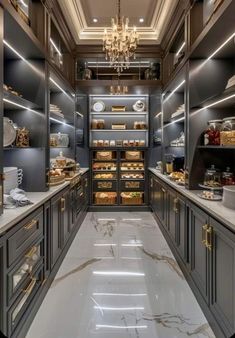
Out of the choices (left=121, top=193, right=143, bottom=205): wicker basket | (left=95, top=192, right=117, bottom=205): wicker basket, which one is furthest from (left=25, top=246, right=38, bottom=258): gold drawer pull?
(left=121, top=193, right=143, bottom=205): wicker basket

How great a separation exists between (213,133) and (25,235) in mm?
2149

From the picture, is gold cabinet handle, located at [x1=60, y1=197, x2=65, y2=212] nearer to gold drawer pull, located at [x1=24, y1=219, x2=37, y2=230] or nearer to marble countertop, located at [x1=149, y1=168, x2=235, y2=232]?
gold drawer pull, located at [x1=24, y1=219, x2=37, y2=230]

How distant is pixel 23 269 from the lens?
213 cm

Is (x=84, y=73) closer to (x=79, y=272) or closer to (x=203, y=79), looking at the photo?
(x=203, y=79)

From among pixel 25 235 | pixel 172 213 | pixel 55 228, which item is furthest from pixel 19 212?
pixel 172 213

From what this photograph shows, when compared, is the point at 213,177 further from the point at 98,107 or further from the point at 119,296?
the point at 98,107

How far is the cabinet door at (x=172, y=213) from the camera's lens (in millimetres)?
3639

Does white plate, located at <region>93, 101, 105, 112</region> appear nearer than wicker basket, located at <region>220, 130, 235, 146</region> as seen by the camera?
No

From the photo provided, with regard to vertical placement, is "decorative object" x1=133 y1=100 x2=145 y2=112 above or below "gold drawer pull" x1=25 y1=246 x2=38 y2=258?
above

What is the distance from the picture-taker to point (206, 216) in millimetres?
2336

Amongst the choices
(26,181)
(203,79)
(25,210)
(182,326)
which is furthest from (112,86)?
(182,326)

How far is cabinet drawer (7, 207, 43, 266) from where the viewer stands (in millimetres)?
1870

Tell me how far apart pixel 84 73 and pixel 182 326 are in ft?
16.8

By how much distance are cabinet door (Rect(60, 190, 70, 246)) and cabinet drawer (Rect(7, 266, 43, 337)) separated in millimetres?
1026
